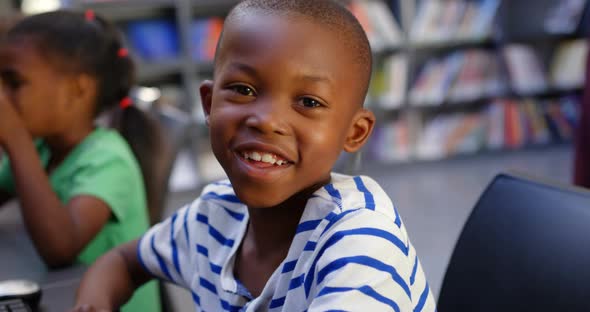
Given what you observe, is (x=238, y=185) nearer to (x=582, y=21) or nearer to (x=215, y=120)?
(x=215, y=120)

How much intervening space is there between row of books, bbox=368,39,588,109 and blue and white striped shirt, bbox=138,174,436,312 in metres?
3.01

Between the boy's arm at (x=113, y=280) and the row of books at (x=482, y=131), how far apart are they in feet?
9.76

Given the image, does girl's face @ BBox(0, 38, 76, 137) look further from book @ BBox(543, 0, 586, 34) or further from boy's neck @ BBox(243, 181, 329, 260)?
book @ BBox(543, 0, 586, 34)

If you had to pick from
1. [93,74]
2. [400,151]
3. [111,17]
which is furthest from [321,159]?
[400,151]

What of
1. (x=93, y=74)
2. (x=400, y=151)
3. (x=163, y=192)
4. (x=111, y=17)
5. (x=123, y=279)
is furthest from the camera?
(x=400, y=151)

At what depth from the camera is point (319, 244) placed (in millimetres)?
667

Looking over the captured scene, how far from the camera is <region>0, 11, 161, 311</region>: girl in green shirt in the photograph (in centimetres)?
114

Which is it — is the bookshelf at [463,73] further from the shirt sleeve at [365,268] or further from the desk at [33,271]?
the shirt sleeve at [365,268]

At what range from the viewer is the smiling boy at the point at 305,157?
63cm

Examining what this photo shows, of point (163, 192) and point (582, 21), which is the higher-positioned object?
point (582, 21)

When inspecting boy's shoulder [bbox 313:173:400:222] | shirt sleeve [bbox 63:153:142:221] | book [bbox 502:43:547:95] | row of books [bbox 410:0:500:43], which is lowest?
shirt sleeve [bbox 63:153:142:221]

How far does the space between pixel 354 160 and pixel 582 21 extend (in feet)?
11.2

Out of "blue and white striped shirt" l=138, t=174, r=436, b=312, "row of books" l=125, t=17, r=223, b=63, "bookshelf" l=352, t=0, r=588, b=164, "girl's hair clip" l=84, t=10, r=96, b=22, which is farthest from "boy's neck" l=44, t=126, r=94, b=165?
"bookshelf" l=352, t=0, r=588, b=164

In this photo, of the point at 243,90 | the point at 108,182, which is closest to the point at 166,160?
the point at 108,182
